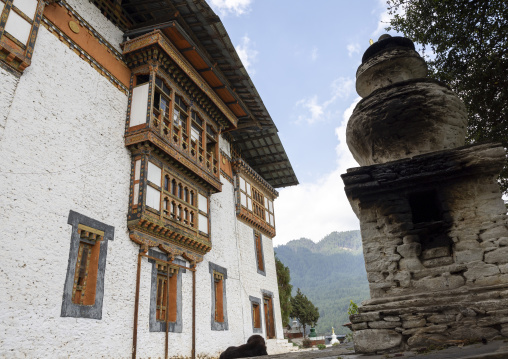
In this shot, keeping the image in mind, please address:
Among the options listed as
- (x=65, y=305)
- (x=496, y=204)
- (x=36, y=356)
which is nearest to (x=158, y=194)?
(x=65, y=305)

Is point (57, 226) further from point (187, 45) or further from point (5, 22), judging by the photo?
point (187, 45)

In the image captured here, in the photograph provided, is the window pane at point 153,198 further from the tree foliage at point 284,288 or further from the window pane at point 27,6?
the tree foliage at point 284,288

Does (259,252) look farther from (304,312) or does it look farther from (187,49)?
(304,312)

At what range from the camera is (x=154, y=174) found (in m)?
10.4

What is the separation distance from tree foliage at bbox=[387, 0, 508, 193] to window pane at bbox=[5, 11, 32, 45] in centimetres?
926

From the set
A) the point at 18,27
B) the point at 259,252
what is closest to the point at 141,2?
the point at 18,27

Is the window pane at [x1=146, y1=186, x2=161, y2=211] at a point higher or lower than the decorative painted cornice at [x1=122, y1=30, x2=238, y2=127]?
lower

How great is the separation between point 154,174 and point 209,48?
6.44 meters

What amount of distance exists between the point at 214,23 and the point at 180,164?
552cm

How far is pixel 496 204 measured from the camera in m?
4.62

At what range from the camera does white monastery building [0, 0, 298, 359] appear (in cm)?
713

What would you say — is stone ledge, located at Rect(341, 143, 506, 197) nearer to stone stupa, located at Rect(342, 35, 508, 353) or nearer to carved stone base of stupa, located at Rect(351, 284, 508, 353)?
stone stupa, located at Rect(342, 35, 508, 353)

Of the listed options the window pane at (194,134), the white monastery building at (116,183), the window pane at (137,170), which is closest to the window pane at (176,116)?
the white monastery building at (116,183)

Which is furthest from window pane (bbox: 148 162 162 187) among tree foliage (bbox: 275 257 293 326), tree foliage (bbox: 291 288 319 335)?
tree foliage (bbox: 291 288 319 335)
